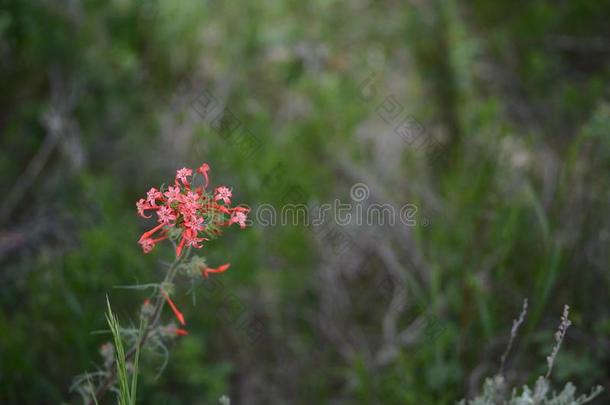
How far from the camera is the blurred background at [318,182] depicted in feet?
8.32

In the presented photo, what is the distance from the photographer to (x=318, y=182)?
332 cm

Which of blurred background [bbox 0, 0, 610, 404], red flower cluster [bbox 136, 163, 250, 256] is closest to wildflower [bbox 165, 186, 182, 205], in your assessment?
red flower cluster [bbox 136, 163, 250, 256]

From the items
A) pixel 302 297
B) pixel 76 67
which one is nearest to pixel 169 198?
pixel 302 297

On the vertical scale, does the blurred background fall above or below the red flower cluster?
above

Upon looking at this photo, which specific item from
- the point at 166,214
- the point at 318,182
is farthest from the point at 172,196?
the point at 318,182

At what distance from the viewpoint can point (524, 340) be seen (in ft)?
7.99

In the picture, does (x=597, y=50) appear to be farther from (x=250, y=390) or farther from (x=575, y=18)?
(x=250, y=390)

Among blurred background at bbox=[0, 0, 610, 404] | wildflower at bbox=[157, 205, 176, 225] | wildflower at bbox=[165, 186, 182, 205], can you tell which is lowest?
wildflower at bbox=[157, 205, 176, 225]

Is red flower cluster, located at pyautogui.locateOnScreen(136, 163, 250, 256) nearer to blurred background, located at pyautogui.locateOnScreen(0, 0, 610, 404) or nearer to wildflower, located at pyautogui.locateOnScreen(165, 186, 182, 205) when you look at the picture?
wildflower, located at pyautogui.locateOnScreen(165, 186, 182, 205)

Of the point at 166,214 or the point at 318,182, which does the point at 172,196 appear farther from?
the point at 318,182

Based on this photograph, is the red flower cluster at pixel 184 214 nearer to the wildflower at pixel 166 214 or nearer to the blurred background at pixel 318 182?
the wildflower at pixel 166 214

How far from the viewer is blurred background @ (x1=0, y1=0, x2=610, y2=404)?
2.54 metres

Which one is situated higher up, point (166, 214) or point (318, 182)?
point (318, 182)

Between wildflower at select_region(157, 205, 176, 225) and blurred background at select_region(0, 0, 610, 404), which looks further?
blurred background at select_region(0, 0, 610, 404)
